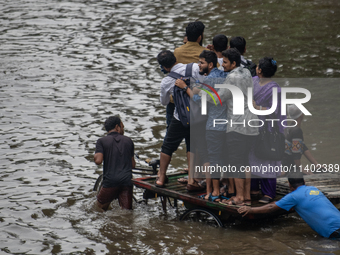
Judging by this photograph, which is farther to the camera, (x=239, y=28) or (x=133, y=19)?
(x=133, y=19)

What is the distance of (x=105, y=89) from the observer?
1484 centimetres

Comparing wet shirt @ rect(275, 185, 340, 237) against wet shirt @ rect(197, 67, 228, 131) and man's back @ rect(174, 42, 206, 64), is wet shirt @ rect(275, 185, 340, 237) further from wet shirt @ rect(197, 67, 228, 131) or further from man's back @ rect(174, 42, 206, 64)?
man's back @ rect(174, 42, 206, 64)

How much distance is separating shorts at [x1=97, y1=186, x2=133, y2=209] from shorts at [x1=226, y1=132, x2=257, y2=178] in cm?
198

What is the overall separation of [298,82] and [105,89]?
5.54 metres

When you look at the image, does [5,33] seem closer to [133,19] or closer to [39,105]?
[133,19]

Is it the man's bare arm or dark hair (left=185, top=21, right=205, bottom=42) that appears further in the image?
dark hair (left=185, top=21, right=205, bottom=42)

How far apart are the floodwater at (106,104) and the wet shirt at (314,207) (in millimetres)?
242

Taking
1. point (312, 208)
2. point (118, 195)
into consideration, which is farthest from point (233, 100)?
point (118, 195)

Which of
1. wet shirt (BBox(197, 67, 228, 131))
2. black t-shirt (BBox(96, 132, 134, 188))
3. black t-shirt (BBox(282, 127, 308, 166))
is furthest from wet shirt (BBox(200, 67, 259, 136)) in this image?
black t-shirt (BBox(96, 132, 134, 188))

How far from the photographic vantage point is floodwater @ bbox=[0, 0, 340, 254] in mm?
7223

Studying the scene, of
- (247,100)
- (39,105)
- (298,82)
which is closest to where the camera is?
(247,100)

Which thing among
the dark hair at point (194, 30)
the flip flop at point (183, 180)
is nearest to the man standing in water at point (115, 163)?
the flip flop at point (183, 180)


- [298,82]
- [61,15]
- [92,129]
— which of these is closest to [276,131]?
[92,129]

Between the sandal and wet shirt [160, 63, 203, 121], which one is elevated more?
wet shirt [160, 63, 203, 121]
